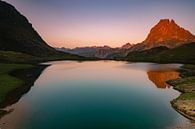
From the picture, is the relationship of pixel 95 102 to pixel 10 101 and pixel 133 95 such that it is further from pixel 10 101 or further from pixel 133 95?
pixel 10 101

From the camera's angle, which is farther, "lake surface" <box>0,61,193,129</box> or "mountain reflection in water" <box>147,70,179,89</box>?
"mountain reflection in water" <box>147,70,179,89</box>

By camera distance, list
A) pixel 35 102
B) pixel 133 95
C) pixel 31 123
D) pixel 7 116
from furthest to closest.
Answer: pixel 133 95
pixel 35 102
pixel 7 116
pixel 31 123

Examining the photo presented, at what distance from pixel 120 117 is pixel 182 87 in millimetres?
36684

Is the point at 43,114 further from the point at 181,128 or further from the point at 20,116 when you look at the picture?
the point at 181,128

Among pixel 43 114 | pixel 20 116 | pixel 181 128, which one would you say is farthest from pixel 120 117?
pixel 20 116

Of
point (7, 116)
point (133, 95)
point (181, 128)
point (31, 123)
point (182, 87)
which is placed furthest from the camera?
point (182, 87)

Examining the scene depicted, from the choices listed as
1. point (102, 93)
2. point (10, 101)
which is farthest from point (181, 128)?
point (10, 101)

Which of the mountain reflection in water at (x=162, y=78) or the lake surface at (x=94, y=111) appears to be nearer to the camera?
the lake surface at (x=94, y=111)

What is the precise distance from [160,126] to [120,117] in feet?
30.1

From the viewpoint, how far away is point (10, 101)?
60.8 meters

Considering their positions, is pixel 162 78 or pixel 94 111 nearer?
pixel 94 111

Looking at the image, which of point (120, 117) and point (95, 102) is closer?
point (120, 117)

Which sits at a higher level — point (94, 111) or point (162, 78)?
point (162, 78)

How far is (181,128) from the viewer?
38.7 meters
